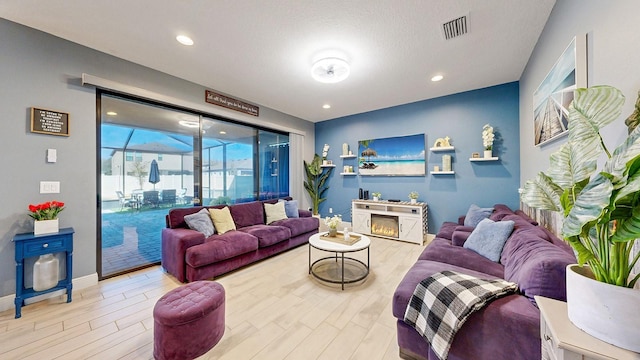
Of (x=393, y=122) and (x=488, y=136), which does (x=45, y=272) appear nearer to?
(x=393, y=122)

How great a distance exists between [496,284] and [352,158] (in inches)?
165

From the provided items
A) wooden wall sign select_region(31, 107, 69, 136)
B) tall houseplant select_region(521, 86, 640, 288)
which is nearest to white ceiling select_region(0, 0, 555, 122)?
wooden wall sign select_region(31, 107, 69, 136)

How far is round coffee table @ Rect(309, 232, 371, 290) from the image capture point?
2545mm

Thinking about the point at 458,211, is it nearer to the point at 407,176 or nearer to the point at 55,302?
the point at 407,176

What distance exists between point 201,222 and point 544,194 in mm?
3438

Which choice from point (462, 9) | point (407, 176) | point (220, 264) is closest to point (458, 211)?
point (407, 176)

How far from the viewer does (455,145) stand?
13.2 ft

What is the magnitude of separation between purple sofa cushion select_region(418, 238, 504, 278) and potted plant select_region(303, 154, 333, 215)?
3597mm

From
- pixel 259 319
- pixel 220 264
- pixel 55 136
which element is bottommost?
pixel 259 319

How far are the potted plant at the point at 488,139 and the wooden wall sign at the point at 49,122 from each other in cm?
566

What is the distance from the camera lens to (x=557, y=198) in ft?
2.92

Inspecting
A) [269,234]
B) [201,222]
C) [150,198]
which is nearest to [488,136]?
[269,234]

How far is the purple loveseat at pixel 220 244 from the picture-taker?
2584mm

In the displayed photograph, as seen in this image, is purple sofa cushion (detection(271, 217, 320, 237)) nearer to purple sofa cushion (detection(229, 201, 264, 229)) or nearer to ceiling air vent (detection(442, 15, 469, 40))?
purple sofa cushion (detection(229, 201, 264, 229))
